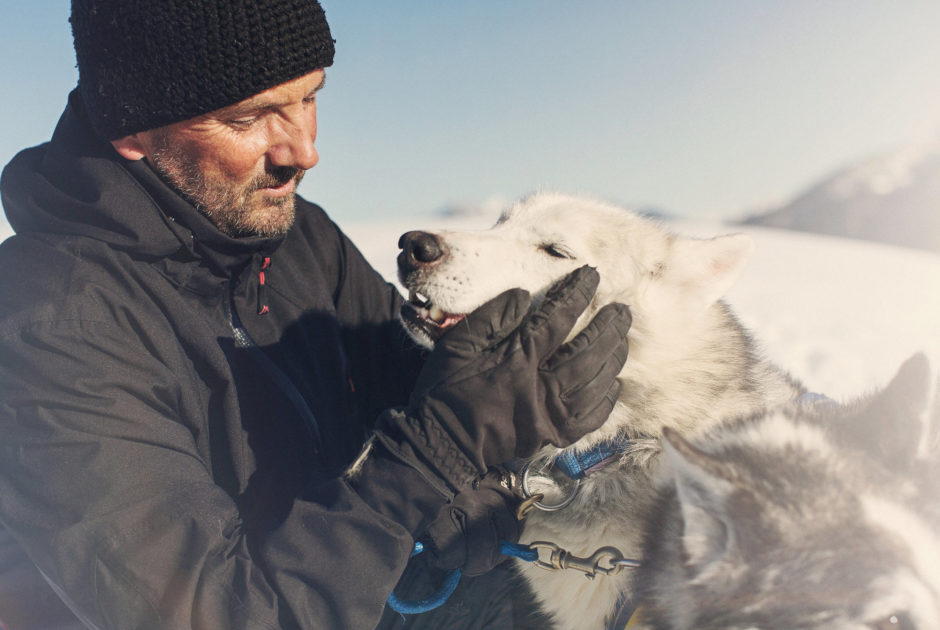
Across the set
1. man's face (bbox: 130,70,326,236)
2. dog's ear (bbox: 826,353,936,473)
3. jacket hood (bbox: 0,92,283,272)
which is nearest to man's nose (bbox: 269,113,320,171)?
man's face (bbox: 130,70,326,236)

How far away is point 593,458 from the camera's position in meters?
1.68

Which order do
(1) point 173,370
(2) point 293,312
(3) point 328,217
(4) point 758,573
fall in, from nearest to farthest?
(4) point 758,573 < (1) point 173,370 < (2) point 293,312 < (3) point 328,217

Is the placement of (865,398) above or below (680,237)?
below

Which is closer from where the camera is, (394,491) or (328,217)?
(394,491)

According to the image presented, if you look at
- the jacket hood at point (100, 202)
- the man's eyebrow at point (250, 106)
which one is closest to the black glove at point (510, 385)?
the jacket hood at point (100, 202)

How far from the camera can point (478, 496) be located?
1.68 m

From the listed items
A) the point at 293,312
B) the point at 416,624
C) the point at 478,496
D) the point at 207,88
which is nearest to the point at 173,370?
the point at 293,312

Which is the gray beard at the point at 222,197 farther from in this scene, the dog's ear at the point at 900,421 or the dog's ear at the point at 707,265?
the dog's ear at the point at 900,421

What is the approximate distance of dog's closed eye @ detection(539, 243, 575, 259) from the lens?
5.76ft

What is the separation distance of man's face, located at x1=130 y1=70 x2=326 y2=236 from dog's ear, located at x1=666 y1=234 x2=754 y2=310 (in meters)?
1.06

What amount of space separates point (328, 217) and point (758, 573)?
5.72 ft

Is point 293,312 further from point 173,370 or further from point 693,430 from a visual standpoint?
point 693,430

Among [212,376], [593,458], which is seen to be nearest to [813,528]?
[593,458]

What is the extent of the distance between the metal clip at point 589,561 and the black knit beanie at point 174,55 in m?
1.34
